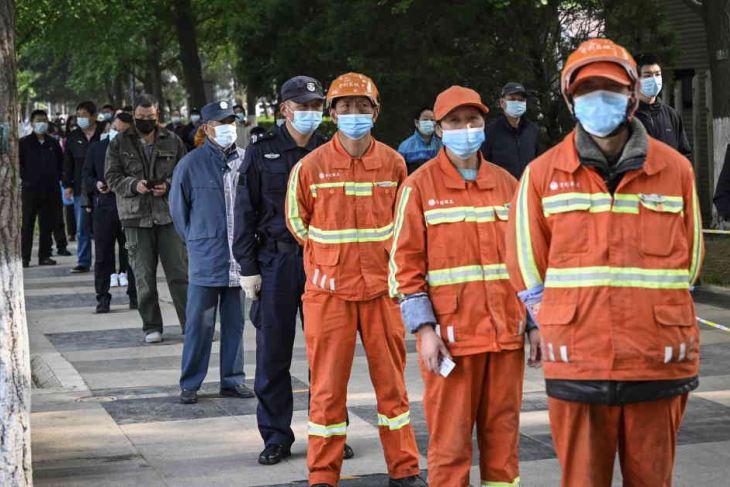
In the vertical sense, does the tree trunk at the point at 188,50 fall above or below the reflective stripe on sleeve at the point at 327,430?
above

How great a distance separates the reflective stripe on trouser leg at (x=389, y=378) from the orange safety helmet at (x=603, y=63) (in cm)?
254

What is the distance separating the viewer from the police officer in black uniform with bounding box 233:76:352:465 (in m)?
7.47

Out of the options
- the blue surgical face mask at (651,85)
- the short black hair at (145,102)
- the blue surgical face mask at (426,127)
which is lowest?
the blue surgical face mask at (426,127)

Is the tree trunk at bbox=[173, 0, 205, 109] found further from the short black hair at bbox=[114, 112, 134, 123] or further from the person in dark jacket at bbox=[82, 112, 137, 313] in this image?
the short black hair at bbox=[114, 112, 134, 123]

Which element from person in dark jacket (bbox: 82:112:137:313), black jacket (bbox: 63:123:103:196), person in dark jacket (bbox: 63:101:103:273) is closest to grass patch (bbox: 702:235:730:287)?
person in dark jacket (bbox: 82:112:137:313)

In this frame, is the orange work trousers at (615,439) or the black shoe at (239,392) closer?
the orange work trousers at (615,439)

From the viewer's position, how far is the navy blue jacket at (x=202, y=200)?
959 cm

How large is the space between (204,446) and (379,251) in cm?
188

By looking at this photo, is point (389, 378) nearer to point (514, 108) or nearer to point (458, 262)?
point (458, 262)

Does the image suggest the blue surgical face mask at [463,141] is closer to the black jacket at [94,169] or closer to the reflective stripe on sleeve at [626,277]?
the reflective stripe on sleeve at [626,277]

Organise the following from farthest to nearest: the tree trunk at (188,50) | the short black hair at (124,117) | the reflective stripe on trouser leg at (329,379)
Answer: the tree trunk at (188,50), the short black hair at (124,117), the reflective stripe on trouser leg at (329,379)

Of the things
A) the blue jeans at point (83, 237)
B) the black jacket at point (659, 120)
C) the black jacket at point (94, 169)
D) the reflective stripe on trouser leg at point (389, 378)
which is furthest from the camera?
the blue jeans at point (83, 237)

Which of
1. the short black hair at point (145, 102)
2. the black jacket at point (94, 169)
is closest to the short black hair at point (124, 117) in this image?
the black jacket at point (94, 169)

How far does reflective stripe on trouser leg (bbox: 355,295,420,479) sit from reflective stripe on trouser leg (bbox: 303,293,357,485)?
0.29 feet
